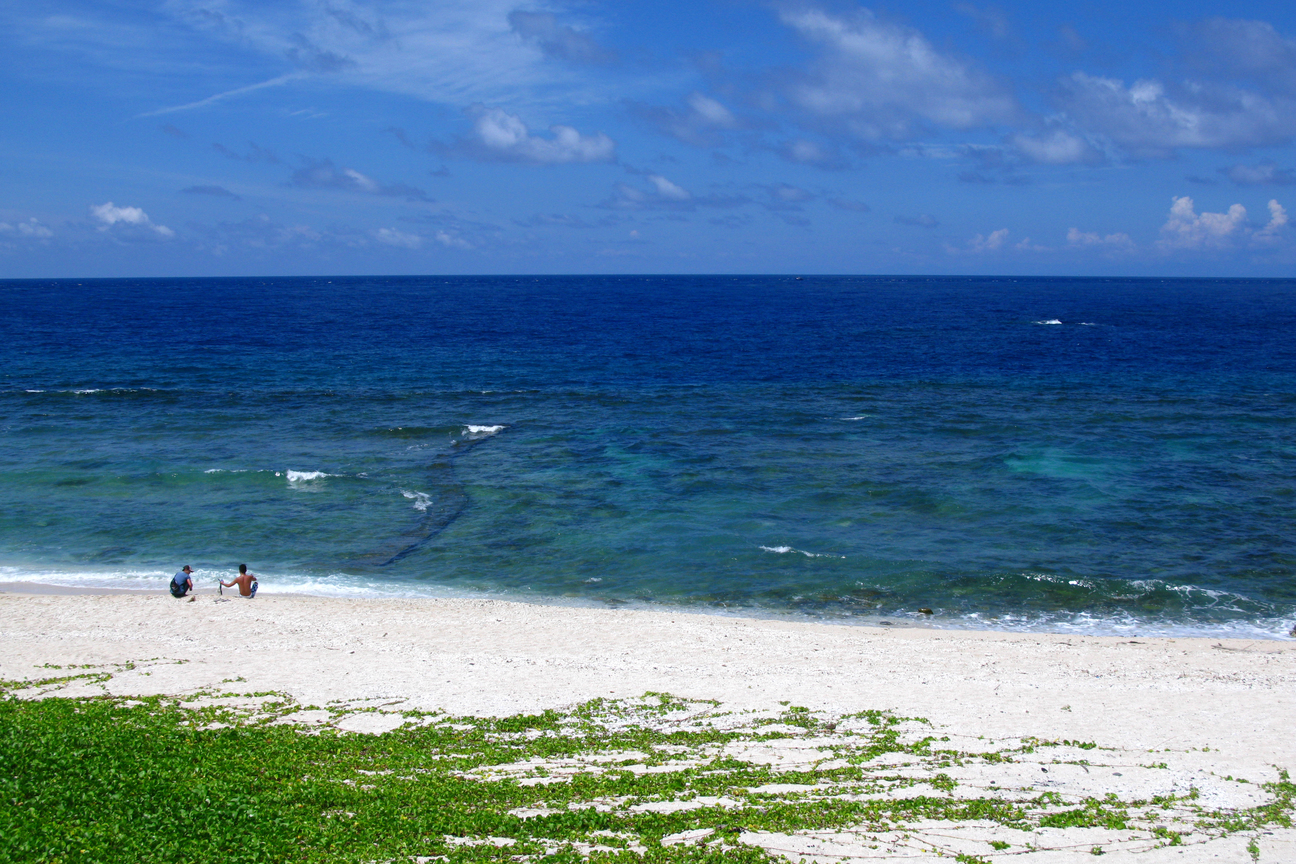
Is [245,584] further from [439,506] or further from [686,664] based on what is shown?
[686,664]

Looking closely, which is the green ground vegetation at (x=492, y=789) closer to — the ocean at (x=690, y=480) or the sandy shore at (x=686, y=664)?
the sandy shore at (x=686, y=664)

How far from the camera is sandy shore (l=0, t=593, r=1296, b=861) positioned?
1734cm

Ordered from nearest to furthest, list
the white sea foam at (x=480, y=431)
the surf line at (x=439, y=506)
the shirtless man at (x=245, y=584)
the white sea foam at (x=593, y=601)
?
the white sea foam at (x=593, y=601) < the shirtless man at (x=245, y=584) < the surf line at (x=439, y=506) < the white sea foam at (x=480, y=431)

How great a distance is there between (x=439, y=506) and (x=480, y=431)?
13.9m

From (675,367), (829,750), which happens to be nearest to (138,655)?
(829,750)

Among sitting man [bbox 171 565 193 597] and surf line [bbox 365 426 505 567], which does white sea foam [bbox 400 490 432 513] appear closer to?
surf line [bbox 365 426 505 567]

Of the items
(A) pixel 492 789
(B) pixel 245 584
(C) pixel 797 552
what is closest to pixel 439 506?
(B) pixel 245 584

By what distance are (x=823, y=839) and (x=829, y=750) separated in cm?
326

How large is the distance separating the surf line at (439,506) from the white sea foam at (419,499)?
0.58 ft

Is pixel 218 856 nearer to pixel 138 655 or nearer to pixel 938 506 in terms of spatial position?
pixel 138 655

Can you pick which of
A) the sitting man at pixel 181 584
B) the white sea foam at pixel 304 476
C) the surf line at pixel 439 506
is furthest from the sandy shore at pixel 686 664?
the white sea foam at pixel 304 476

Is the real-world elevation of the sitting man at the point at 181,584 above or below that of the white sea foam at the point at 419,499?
below

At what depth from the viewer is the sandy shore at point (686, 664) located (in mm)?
17344

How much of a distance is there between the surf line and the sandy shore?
4.93m
